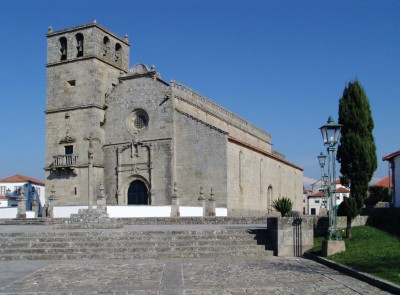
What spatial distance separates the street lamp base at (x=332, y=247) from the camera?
1373 cm

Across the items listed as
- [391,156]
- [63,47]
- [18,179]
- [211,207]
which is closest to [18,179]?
[18,179]

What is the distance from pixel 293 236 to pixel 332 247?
1.72 meters

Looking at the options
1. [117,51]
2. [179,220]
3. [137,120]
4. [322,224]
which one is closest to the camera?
[322,224]

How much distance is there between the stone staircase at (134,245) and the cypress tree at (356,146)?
3.55 meters

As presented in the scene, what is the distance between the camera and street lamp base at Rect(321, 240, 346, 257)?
1373 cm

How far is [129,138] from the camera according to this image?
A: 1537 inches

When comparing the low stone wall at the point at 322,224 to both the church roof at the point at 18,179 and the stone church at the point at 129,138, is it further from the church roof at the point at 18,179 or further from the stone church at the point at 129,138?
the church roof at the point at 18,179

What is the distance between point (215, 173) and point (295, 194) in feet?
70.2

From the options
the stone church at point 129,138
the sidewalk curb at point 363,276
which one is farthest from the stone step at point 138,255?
the stone church at point 129,138

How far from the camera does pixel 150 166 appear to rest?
124ft

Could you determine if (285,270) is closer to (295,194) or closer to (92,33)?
(92,33)

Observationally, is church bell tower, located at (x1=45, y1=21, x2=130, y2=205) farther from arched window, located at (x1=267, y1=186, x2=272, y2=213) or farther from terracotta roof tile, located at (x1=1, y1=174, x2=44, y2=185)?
terracotta roof tile, located at (x1=1, y1=174, x2=44, y2=185)

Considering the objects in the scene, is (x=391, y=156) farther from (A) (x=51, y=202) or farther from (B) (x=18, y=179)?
(B) (x=18, y=179)

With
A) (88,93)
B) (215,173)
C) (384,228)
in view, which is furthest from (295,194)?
(384,228)
